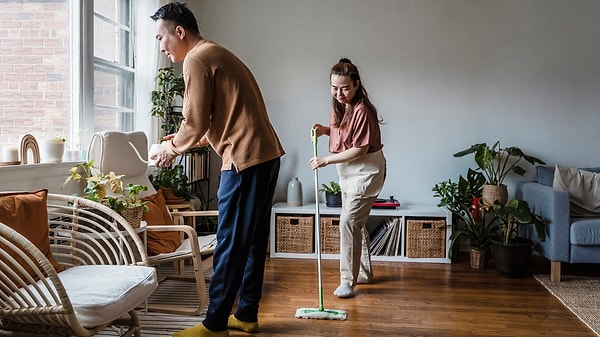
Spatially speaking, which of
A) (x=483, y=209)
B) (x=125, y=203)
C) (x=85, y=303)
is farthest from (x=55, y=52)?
(x=483, y=209)

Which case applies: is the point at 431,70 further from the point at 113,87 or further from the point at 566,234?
the point at 113,87

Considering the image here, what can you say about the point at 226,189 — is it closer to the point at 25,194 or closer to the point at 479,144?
the point at 25,194

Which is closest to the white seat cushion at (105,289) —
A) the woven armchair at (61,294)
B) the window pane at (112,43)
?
the woven armchair at (61,294)

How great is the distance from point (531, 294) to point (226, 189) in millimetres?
2208

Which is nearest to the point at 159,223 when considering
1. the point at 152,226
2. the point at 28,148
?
the point at 152,226

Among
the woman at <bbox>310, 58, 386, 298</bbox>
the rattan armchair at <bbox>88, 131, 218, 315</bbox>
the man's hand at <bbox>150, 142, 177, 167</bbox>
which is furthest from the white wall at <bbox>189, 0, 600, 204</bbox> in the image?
the man's hand at <bbox>150, 142, 177, 167</bbox>

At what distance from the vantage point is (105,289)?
2006 mm

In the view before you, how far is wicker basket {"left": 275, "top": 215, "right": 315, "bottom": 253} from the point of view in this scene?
4426mm

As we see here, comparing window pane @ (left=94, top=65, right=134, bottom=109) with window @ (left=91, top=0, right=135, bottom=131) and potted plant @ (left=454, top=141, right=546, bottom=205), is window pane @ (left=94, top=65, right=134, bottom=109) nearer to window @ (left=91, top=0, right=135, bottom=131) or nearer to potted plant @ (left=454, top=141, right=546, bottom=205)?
window @ (left=91, top=0, right=135, bottom=131)

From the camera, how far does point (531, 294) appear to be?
3.48m

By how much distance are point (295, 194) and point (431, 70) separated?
5.16 ft

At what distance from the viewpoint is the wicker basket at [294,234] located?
14.5 feet

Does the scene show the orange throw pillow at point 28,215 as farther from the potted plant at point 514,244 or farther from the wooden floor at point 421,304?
the potted plant at point 514,244

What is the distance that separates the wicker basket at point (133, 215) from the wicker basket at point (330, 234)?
6.16 ft
